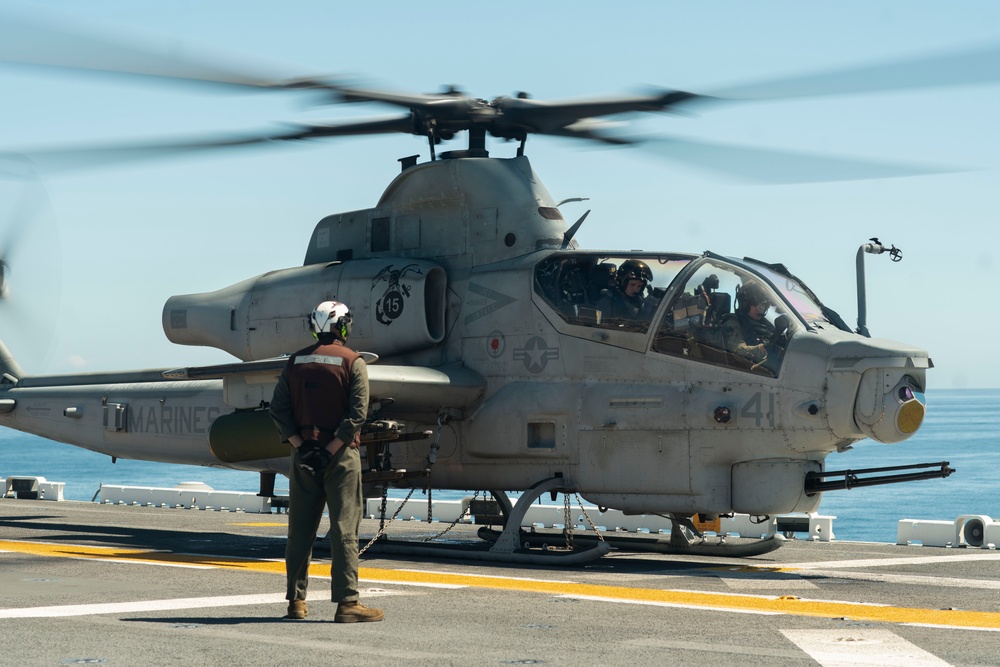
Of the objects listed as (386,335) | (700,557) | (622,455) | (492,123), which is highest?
(492,123)

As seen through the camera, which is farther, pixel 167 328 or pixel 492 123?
pixel 167 328

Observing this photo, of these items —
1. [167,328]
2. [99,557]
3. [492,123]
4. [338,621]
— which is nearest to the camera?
[338,621]

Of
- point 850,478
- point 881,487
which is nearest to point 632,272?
point 850,478

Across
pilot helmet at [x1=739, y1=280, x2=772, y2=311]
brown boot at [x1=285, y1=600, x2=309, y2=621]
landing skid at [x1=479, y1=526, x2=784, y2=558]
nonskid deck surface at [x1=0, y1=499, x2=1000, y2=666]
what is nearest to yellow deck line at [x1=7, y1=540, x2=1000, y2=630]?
nonskid deck surface at [x1=0, y1=499, x2=1000, y2=666]

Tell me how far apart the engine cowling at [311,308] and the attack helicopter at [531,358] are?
0.03 m

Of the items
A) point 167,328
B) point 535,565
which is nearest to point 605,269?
point 535,565

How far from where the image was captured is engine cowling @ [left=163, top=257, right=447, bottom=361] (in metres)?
13.7

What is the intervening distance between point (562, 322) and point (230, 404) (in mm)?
3780

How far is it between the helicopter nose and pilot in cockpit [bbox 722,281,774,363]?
1.06 m


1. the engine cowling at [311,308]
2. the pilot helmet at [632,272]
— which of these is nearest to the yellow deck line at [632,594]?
the engine cowling at [311,308]

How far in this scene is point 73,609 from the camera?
25.6ft

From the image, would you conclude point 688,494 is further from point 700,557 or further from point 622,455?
point 700,557

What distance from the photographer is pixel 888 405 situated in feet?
37.0

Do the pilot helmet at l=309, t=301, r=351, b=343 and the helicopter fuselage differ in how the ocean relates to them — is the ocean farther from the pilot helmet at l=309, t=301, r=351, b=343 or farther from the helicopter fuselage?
the pilot helmet at l=309, t=301, r=351, b=343
